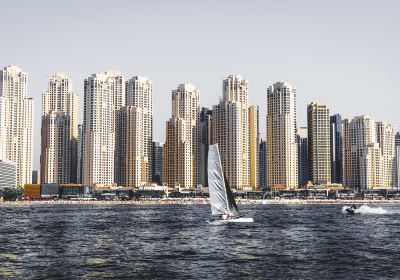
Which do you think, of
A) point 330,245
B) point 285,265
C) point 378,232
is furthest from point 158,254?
point 378,232

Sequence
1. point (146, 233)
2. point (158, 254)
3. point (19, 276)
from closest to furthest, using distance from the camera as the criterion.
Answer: point (19, 276) → point (158, 254) → point (146, 233)

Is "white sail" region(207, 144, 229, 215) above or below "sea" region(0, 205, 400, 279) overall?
above

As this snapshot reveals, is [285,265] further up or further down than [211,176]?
further down

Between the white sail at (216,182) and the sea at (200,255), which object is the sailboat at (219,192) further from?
the sea at (200,255)

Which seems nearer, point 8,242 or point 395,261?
point 395,261

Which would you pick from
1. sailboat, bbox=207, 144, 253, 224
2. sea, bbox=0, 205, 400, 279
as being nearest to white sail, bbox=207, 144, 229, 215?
sailboat, bbox=207, 144, 253, 224

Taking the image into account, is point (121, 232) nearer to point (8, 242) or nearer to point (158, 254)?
point (8, 242)

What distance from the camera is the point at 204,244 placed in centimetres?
7188

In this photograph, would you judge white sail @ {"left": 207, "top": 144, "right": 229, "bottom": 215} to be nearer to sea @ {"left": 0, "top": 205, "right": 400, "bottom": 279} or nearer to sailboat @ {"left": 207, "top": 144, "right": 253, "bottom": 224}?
sailboat @ {"left": 207, "top": 144, "right": 253, "bottom": 224}

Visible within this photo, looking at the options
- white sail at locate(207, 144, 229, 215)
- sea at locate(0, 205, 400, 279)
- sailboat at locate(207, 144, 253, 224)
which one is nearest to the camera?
sea at locate(0, 205, 400, 279)

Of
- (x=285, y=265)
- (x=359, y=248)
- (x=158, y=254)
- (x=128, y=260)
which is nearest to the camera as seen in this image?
(x=285, y=265)

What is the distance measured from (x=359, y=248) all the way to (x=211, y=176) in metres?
34.6

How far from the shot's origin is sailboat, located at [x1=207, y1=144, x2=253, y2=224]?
96.4m

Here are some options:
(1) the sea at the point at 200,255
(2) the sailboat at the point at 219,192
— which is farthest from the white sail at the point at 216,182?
(1) the sea at the point at 200,255
